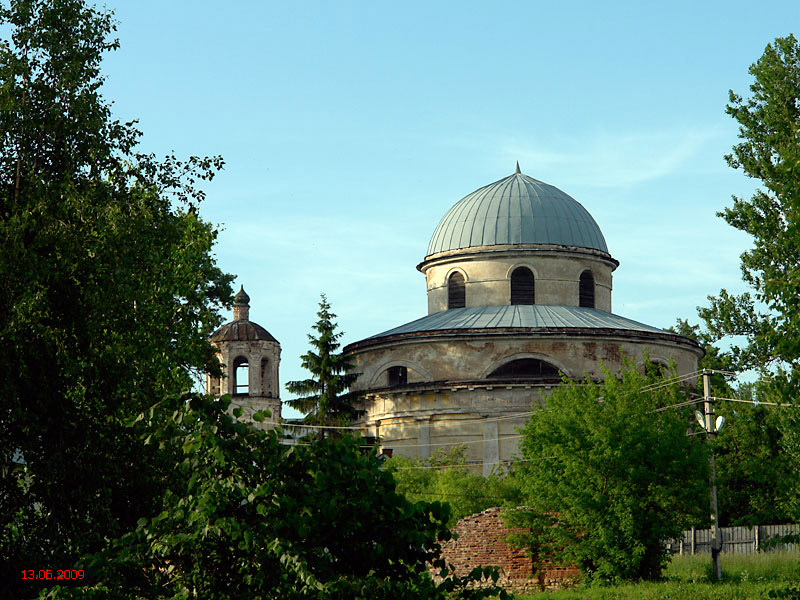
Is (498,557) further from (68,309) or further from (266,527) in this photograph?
Answer: (266,527)

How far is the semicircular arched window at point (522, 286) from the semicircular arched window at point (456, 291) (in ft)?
5.92

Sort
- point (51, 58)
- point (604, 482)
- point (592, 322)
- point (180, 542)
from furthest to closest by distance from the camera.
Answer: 1. point (592, 322)
2. point (604, 482)
3. point (51, 58)
4. point (180, 542)

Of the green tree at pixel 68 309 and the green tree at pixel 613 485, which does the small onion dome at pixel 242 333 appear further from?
the green tree at pixel 68 309

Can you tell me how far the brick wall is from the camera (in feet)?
87.2

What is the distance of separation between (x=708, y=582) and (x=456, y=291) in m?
18.7

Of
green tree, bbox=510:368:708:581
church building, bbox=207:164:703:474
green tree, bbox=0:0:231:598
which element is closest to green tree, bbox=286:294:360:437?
church building, bbox=207:164:703:474

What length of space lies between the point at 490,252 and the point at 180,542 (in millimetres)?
32284

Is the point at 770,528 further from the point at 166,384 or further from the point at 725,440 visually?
the point at 166,384

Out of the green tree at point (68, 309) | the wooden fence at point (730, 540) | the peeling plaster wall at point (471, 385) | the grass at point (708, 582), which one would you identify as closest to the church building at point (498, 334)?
the peeling plaster wall at point (471, 385)

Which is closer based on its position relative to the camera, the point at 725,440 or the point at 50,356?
the point at 50,356

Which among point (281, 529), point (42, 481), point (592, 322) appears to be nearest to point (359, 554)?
point (281, 529)

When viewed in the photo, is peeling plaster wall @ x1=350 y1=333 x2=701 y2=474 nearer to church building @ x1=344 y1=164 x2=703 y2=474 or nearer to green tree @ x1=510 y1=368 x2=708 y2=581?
church building @ x1=344 y1=164 x2=703 y2=474

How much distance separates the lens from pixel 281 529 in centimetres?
947

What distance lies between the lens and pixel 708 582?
82.2 feet
